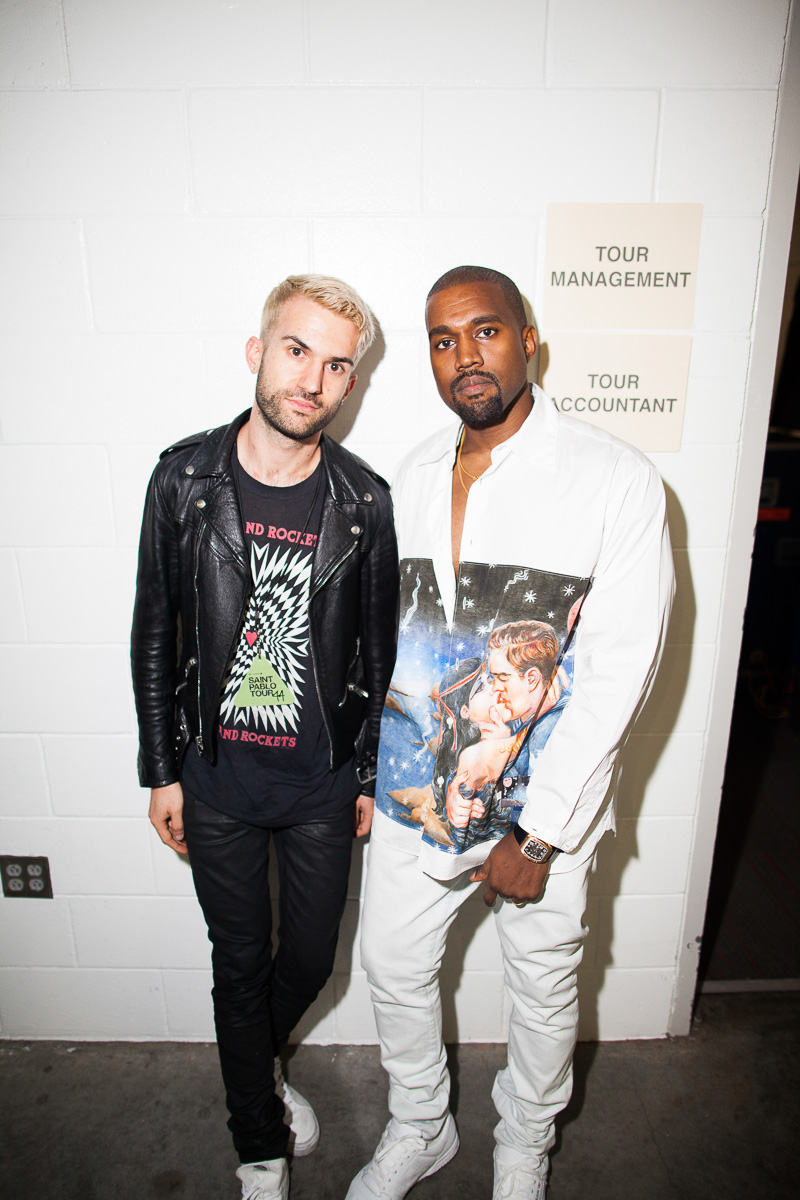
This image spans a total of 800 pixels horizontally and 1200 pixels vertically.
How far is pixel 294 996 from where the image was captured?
150 centimetres

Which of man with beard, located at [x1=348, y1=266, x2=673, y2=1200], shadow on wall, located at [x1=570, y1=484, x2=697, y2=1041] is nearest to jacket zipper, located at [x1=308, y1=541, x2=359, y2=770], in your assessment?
man with beard, located at [x1=348, y1=266, x2=673, y2=1200]

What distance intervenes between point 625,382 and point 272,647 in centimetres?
99

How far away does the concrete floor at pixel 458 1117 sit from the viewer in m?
1.47

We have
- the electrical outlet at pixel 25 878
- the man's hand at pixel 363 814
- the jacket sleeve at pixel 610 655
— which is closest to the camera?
the jacket sleeve at pixel 610 655

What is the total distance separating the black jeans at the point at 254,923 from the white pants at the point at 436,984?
103 millimetres

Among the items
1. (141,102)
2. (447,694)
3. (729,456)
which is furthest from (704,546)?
(141,102)

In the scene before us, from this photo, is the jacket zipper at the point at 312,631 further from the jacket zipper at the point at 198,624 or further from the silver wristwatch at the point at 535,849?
the silver wristwatch at the point at 535,849

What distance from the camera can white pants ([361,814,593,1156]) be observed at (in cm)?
133

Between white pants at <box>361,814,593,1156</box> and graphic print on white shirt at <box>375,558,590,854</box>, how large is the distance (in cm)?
16

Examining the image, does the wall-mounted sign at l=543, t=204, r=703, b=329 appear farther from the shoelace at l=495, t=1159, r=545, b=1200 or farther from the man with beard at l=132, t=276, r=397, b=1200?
the shoelace at l=495, t=1159, r=545, b=1200

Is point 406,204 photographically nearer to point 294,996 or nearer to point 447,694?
point 447,694

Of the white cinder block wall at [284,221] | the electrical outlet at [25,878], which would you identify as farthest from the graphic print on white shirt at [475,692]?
the electrical outlet at [25,878]

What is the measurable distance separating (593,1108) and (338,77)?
8.13ft

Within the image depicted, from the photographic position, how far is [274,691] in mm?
1348
